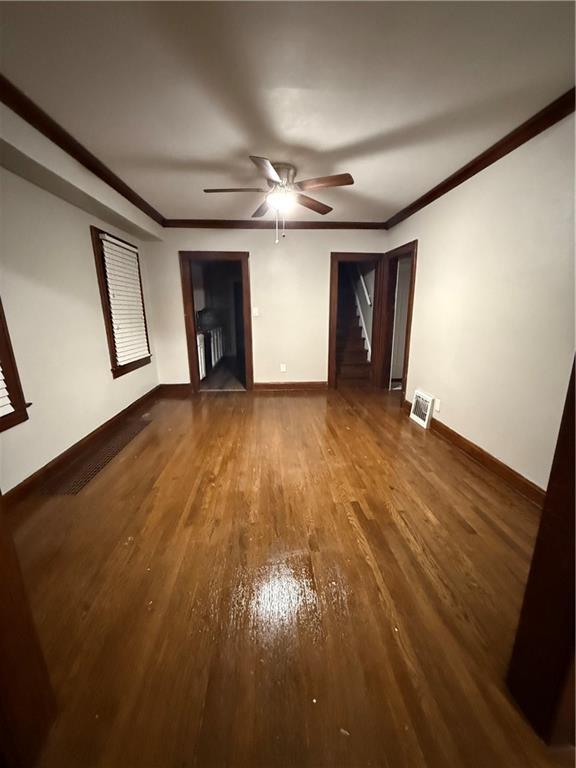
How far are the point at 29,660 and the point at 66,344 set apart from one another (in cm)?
228

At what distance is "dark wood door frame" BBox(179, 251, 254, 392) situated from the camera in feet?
13.0

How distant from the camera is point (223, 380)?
5078 mm

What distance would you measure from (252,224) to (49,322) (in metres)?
2.72

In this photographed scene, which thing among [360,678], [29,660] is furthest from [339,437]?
[29,660]

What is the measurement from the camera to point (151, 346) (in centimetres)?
406

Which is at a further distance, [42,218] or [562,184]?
[42,218]

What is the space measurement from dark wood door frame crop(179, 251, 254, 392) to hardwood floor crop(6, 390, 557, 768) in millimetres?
2134

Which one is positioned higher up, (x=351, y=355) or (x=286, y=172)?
(x=286, y=172)

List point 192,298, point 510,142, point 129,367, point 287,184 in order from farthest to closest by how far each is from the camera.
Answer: point 192,298 → point 129,367 → point 287,184 → point 510,142

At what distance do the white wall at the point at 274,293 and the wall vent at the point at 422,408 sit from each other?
1517 mm

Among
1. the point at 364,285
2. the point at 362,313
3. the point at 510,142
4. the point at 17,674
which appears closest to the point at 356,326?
the point at 362,313

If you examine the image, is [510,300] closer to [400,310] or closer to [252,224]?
[400,310]

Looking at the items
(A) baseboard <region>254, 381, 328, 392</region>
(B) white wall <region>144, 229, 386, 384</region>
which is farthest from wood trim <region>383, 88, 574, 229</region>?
(A) baseboard <region>254, 381, 328, 392</region>

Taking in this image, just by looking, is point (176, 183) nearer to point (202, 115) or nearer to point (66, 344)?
point (202, 115)
